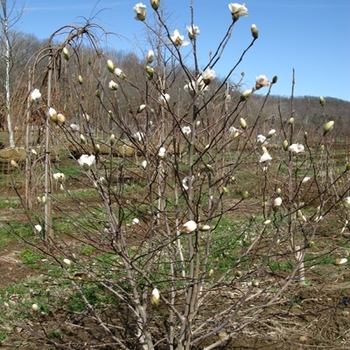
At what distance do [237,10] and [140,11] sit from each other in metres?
0.41

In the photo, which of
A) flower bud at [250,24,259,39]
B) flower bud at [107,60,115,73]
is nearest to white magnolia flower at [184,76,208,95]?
flower bud at [250,24,259,39]

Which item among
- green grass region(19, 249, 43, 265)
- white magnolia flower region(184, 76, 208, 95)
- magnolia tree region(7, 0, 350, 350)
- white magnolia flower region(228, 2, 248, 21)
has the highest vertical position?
white magnolia flower region(228, 2, 248, 21)

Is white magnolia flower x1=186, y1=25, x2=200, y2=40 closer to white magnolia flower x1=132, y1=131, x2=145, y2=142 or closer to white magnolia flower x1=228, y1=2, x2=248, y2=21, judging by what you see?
white magnolia flower x1=228, y1=2, x2=248, y2=21

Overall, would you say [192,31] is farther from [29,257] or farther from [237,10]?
[29,257]

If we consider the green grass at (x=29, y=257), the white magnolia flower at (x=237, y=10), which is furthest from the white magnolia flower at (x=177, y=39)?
the green grass at (x=29, y=257)

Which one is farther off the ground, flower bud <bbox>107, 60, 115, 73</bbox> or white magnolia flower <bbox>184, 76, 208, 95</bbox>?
flower bud <bbox>107, 60, 115, 73</bbox>

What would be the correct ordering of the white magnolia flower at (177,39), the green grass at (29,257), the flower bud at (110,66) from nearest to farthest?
the white magnolia flower at (177,39), the flower bud at (110,66), the green grass at (29,257)

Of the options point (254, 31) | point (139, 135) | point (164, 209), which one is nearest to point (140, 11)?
point (254, 31)

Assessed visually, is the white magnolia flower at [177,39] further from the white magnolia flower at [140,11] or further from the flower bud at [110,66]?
the flower bud at [110,66]

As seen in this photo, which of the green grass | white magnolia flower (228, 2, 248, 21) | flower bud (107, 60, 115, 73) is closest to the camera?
white magnolia flower (228, 2, 248, 21)

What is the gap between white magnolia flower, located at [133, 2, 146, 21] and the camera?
1816mm

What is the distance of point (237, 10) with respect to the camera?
1.72 meters

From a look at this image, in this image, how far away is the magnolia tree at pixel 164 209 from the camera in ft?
6.72

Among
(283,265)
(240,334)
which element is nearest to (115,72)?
(240,334)
